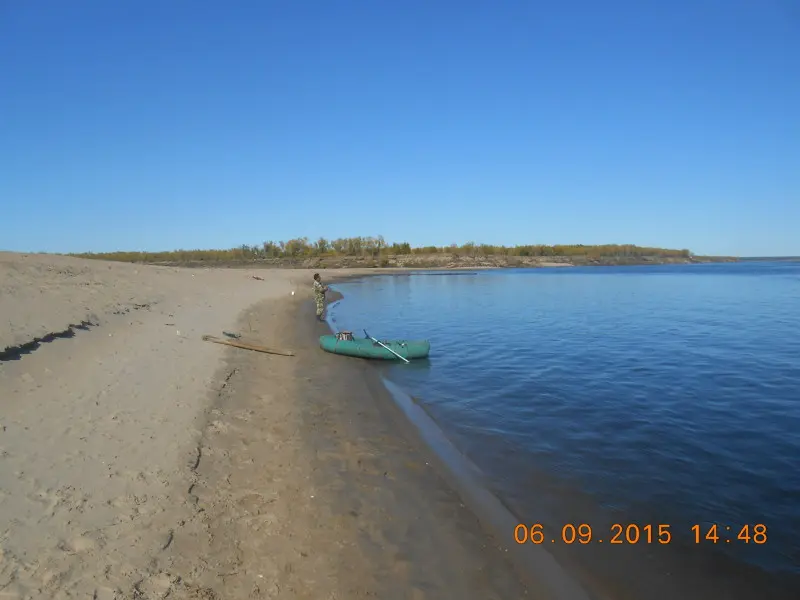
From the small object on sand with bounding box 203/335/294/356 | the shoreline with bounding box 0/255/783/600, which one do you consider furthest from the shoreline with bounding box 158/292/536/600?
the small object on sand with bounding box 203/335/294/356

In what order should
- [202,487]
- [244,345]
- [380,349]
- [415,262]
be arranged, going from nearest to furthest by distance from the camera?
[202,487], [244,345], [380,349], [415,262]

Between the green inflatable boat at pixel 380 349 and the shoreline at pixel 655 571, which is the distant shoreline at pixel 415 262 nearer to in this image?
the green inflatable boat at pixel 380 349

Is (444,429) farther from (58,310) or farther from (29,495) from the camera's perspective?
(58,310)

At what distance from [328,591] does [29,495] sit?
154 inches

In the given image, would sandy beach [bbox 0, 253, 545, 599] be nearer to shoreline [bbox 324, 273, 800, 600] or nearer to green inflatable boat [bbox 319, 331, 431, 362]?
shoreline [bbox 324, 273, 800, 600]

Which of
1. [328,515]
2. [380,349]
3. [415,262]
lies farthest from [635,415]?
[415,262]

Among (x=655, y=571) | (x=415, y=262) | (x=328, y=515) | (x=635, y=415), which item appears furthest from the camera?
(x=415, y=262)

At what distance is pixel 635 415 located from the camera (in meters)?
11.8

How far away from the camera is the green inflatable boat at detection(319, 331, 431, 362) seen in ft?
59.2

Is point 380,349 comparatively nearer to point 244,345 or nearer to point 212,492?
point 244,345

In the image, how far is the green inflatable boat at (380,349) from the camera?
18047mm

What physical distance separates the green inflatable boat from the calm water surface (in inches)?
33.0

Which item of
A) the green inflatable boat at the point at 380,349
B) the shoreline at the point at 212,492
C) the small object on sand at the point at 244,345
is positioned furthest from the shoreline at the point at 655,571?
the small object on sand at the point at 244,345

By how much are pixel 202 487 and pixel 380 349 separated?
1162cm
